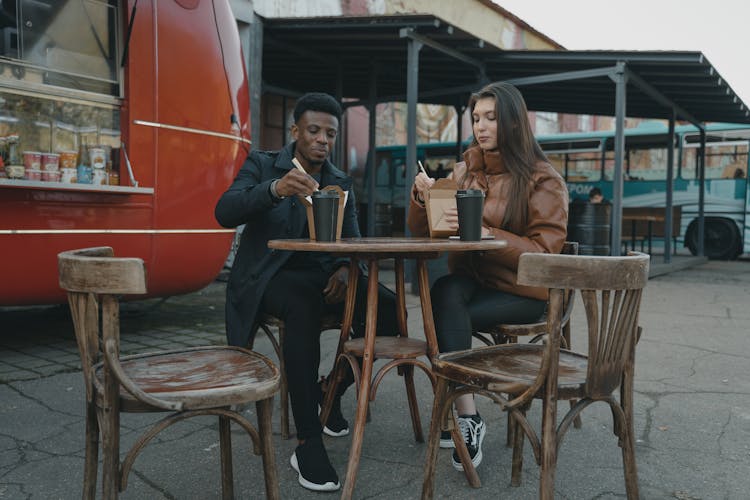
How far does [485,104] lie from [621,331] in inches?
54.8

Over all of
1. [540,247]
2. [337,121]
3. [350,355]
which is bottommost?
[350,355]

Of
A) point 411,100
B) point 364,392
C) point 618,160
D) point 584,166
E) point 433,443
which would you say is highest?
point 411,100

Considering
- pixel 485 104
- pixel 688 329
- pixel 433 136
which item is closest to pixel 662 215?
→ pixel 433 136

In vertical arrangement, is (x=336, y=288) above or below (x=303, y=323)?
above

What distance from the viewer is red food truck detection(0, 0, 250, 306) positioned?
400 centimetres

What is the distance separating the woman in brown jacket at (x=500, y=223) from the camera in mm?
2734

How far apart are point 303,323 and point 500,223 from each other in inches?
40.8

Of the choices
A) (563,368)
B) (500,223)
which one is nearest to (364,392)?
(563,368)

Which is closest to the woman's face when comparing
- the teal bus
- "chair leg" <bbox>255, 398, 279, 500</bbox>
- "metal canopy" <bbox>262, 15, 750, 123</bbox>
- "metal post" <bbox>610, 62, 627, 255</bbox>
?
"chair leg" <bbox>255, 398, 279, 500</bbox>

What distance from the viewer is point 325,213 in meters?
2.33

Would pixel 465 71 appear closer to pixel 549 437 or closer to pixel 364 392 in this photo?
pixel 364 392

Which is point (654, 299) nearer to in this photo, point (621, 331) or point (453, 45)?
point (453, 45)

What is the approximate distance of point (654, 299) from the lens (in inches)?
305

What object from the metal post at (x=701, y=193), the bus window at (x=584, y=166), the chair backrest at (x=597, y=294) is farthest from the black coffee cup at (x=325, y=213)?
the bus window at (x=584, y=166)
